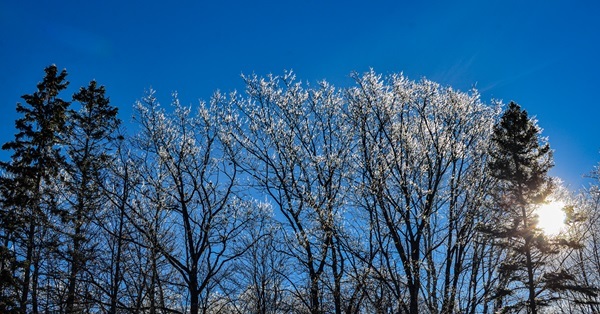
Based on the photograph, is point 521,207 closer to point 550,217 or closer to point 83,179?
point 550,217

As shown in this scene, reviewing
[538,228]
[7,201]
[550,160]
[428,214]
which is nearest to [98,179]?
[7,201]

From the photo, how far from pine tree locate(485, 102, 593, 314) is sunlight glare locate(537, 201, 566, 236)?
0.96 feet

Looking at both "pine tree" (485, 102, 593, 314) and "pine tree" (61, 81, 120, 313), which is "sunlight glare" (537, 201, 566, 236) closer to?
"pine tree" (485, 102, 593, 314)

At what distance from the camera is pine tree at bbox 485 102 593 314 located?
14484 millimetres

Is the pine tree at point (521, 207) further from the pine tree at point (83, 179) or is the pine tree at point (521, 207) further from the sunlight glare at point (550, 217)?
the pine tree at point (83, 179)

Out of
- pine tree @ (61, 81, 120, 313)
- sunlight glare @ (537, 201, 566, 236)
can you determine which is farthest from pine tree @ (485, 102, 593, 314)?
pine tree @ (61, 81, 120, 313)

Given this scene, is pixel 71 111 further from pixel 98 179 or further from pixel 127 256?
pixel 127 256

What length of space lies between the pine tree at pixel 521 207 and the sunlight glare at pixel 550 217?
0.29 metres

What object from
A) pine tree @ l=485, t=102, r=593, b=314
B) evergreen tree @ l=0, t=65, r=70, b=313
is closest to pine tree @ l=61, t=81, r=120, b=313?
evergreen tree @ l=0, t=65, r=70, b=313

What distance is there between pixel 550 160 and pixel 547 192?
197 centimetres

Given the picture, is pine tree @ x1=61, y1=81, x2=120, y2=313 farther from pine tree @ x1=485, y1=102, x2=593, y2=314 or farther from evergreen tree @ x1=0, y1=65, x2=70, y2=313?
pine tree @ x1=485, y1=102, x2=593, y2=314

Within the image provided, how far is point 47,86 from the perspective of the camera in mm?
18859

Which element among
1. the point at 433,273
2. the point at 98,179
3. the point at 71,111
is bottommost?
the point at 433,273

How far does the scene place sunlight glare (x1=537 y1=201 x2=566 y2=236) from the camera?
15469mm
